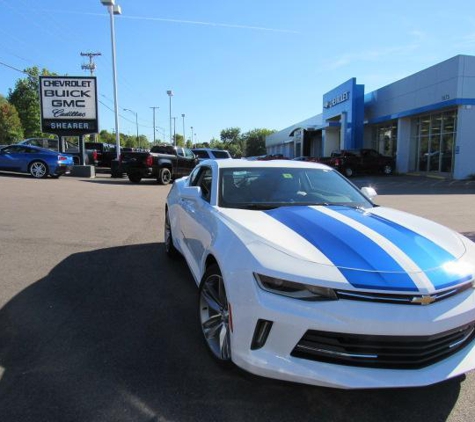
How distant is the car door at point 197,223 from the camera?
388 cm

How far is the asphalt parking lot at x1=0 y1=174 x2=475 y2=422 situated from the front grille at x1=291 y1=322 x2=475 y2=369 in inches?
12.1

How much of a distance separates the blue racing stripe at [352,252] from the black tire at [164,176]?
16018mm

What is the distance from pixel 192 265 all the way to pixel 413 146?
26074mm

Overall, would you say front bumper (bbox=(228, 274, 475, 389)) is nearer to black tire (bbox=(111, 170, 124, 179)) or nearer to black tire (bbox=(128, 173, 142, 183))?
black tire (bbox=(128, 173, 142, 183))

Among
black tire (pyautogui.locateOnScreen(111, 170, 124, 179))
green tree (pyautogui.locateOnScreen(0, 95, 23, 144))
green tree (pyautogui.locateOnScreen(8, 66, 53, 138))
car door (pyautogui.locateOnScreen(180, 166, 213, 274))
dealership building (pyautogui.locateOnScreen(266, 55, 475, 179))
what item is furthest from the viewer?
green tree (pyautogui.locateOnScreen(8, 66, 53, 138))

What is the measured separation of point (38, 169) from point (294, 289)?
1926 centimetres

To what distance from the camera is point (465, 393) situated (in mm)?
2920

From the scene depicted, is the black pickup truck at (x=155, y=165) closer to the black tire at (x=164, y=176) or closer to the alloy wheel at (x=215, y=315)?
the black tire at (x=164, y=176)

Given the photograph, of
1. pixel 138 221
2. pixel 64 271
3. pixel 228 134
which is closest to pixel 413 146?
pixel 138 221

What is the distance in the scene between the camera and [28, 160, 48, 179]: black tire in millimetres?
19328

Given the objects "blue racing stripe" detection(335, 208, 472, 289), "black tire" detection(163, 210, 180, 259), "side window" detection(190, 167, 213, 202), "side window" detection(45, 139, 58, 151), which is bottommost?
"black tire" detection(163, 210, 180, 259)

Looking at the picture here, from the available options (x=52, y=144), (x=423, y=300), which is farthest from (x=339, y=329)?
(x=52, y=144)

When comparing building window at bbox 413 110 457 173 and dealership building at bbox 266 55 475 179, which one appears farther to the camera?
building window at bbox 413 110 457 173

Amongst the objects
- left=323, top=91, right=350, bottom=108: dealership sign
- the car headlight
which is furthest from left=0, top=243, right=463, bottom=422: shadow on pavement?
left=323, top=91, right=350, bottom=108: dealership sign
